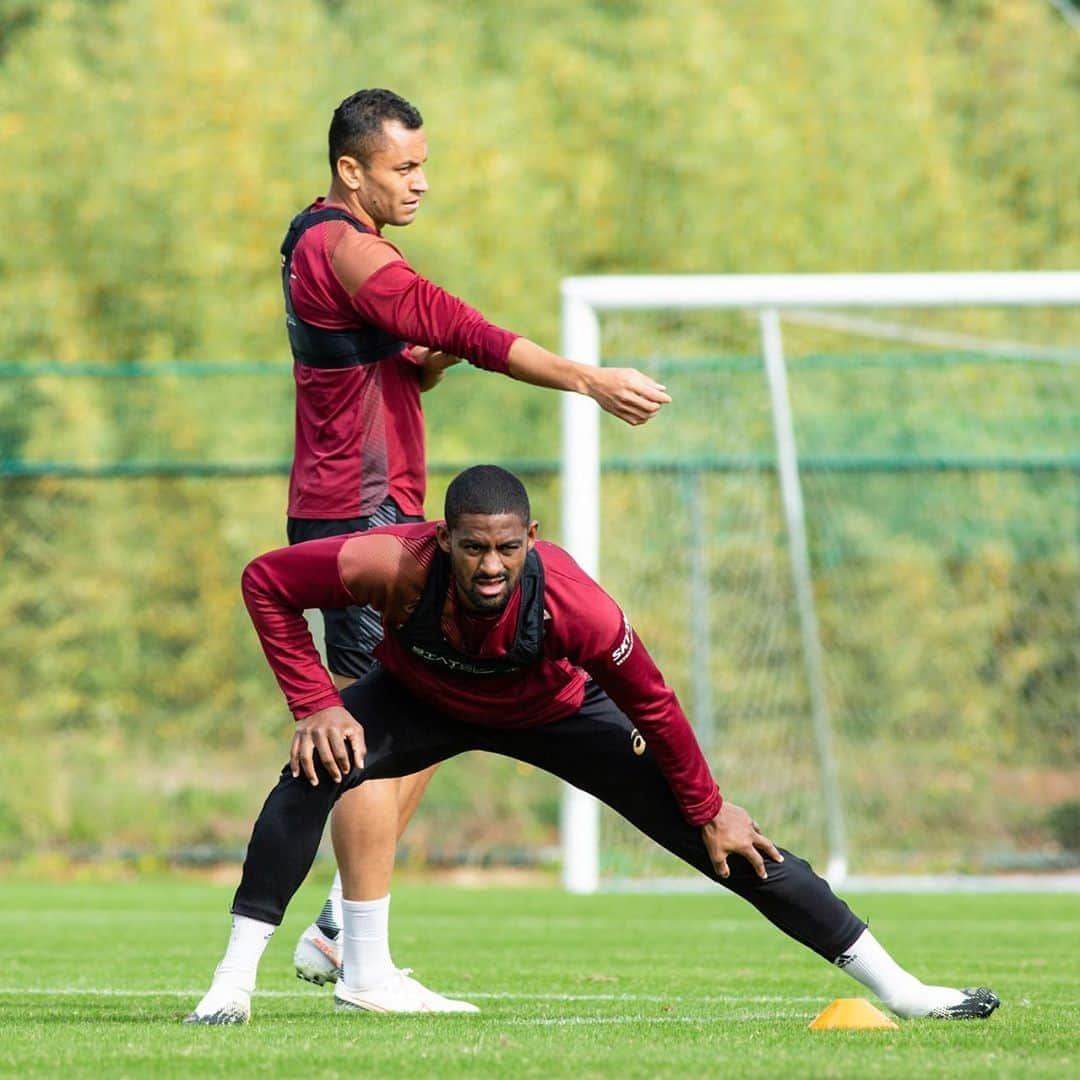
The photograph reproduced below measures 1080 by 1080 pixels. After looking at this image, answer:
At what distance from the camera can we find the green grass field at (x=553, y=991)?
4277mm

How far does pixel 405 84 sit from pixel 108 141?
2.90 metres

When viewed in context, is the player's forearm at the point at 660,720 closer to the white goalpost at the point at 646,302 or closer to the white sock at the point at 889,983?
the white sock at the point at 889,983

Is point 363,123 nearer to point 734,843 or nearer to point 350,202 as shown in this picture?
point 350,202

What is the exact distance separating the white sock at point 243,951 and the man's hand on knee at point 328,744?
355 mm

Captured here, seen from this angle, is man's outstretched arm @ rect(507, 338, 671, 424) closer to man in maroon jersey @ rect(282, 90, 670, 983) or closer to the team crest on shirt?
the team crest on shirt

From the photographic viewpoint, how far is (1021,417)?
573 inches

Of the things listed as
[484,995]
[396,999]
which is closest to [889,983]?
[396,999]

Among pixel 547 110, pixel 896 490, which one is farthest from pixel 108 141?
pixel 896 490

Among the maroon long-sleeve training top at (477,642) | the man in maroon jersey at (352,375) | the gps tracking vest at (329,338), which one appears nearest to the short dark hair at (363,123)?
the man in maroon jersey at (352,375)

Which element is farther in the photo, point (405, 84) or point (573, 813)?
point (405, 84)

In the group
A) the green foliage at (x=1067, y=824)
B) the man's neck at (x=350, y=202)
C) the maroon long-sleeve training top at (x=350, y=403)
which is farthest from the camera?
the green foliage at (x=1067, y=824)

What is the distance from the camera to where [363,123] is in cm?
595

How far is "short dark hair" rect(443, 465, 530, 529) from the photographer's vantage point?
15.4ft

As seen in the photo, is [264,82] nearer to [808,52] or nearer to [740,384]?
[808,52]
